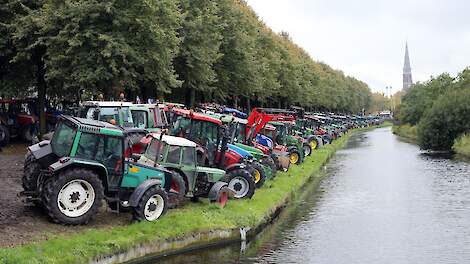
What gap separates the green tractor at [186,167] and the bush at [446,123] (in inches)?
1783

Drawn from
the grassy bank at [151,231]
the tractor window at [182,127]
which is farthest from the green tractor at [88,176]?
the tractor window at [182,127]

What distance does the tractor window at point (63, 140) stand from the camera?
15523 millimetres

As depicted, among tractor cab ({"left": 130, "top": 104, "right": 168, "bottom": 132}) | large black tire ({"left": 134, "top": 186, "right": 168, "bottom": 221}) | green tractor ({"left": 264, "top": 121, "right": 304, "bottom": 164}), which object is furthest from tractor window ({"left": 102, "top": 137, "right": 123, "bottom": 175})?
green tractor ({"left": 264, "top": 121, "right": 304, "bottom": 164})

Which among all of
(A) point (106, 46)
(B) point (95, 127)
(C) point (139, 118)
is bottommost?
(B) point (95, 127)

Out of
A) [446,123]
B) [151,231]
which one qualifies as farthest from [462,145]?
[151,231]

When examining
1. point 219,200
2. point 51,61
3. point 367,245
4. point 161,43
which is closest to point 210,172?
point 219,200

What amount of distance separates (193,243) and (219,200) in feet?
9.87

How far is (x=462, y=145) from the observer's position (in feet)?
186

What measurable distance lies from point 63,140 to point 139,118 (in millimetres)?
7385

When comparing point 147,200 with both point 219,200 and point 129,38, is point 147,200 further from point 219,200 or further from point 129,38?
point 129,38

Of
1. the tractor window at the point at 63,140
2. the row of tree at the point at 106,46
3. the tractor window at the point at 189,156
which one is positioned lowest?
the tractor window at the point at 189,156

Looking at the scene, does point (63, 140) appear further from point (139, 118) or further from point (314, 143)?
point (314, 143)

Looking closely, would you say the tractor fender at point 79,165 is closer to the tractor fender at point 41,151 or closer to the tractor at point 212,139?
the tractor fender at point 41,151

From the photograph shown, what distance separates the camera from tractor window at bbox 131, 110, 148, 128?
22891 mm
